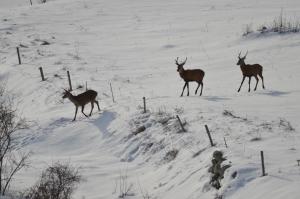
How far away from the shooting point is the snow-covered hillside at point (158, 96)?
13.7m

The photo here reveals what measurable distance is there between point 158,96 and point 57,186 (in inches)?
392

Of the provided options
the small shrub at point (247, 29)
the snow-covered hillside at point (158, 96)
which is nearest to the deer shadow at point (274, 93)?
the snow-covered hillside at point (158, 96)

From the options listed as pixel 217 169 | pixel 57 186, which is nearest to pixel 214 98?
pixel 217 169

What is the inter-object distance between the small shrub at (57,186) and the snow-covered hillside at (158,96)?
1.32ft

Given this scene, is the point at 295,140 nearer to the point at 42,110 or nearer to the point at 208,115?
the point at 208,115

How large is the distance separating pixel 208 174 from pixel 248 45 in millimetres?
18872

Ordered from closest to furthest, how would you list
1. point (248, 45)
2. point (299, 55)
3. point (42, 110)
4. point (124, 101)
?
point (124, 101) → point (42, 110) → point (299, 55) → point (248, 45)

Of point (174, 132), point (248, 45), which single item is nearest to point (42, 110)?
point (174, 132)

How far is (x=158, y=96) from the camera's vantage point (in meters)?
22.9

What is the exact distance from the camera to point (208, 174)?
1284cm

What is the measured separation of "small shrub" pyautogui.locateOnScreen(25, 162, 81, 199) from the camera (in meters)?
12.6

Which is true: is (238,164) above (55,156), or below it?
above

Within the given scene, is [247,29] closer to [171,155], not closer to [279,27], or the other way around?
[279,27]

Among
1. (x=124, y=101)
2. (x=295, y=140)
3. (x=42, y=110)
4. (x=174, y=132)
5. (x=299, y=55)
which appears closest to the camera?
(x=295, y=140)
